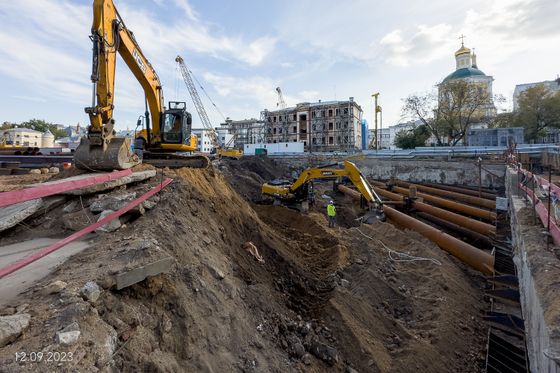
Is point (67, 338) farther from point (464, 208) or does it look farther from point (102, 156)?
point (464, 208)

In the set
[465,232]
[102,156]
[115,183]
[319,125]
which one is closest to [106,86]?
[102,156]

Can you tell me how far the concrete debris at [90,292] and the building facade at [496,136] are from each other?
37684 millimetres

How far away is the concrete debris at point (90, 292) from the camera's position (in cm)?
287

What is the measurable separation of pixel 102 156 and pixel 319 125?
58.3 meters

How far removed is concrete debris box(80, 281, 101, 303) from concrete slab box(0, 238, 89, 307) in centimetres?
63

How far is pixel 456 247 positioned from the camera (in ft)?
30.2

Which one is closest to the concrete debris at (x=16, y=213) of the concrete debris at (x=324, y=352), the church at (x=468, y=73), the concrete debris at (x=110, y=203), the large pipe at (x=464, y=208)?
the concrete debris at (x=110, y=203)

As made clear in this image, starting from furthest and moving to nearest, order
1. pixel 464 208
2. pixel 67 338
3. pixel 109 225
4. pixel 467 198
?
pixel 467 198 < pixel 464 208 < pixel 109 225 < pixel 67 338

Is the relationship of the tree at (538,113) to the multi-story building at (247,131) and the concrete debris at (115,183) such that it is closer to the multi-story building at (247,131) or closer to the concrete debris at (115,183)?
the concrete debris at (115,183)

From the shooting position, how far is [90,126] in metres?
6.65

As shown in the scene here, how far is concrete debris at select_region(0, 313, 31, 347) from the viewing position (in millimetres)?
2301

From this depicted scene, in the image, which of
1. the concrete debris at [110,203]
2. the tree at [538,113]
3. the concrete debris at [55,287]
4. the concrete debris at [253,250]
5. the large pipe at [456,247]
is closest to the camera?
the concrete debris at [55,287]

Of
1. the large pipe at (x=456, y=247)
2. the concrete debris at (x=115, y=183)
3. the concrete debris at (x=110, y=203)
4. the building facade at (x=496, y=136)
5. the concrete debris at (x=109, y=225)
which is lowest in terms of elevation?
the large pipe at (x=456, y=247)

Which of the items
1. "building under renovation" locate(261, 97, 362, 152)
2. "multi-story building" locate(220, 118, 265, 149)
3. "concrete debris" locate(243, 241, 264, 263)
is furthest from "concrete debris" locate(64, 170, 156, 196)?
"multi-story building" locate(220, 118, 265, 149)
